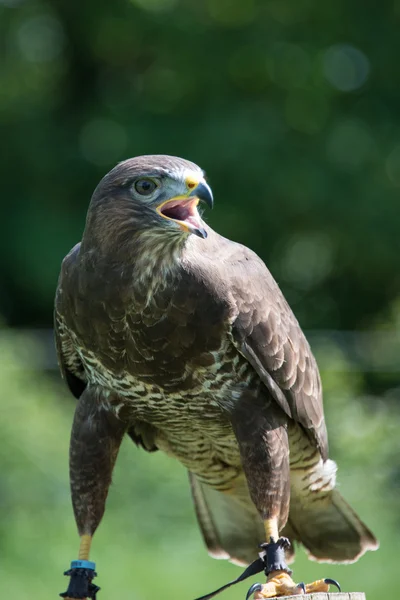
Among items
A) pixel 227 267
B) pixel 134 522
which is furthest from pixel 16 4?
pixel 227 267

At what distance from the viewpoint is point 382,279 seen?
14.2m

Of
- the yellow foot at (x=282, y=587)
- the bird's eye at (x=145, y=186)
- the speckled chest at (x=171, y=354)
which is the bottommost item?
the yellow foot at (x=282, y=587)

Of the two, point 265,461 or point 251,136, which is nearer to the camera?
point 265,461

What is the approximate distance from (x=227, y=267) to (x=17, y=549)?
3.55 metres

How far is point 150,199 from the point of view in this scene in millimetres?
4355

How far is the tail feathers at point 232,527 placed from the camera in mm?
5629

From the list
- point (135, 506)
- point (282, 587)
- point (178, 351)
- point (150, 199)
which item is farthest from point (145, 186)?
point (135, 506)

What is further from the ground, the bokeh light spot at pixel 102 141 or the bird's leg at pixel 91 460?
the bokeh light spot at pixel 102 141

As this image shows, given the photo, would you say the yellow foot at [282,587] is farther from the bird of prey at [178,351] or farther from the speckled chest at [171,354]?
the speckled chest at [171,354]

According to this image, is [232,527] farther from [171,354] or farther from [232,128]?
[232,128]

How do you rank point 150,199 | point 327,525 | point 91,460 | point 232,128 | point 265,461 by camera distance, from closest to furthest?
point 150,199 < point 265,461 < point 91,460 < point 327,525 < point 232,128

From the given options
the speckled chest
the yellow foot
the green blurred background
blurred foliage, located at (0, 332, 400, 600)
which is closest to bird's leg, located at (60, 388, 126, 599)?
the speckled chest

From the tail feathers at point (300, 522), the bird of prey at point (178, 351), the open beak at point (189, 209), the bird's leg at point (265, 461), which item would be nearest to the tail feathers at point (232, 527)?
the tail feathers at point (300, 522)

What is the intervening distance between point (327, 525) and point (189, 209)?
1.93 m
